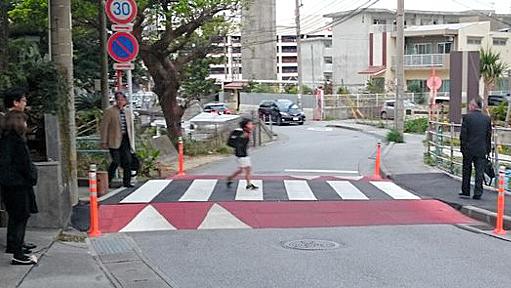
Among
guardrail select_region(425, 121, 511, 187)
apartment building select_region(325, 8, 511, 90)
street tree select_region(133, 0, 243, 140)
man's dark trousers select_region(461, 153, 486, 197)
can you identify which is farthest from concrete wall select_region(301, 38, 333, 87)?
man's dark trousers select_region(461, 153, 486, 197)

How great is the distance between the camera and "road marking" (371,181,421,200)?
1290cm

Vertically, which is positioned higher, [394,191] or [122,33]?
[122,33]

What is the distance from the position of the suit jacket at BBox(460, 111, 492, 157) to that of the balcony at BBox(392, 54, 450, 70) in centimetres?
5230

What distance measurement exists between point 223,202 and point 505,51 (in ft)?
212

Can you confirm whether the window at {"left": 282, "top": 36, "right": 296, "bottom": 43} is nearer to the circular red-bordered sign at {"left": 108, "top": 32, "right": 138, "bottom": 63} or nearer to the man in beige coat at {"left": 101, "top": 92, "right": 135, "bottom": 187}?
the circular red-bordered sign at {"left": 108, "top": 32, "right": 138, "bottom": 63}

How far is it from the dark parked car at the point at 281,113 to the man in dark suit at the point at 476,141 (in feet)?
118

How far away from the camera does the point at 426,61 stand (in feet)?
211

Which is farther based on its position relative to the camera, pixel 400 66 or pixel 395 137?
pixel 395 137

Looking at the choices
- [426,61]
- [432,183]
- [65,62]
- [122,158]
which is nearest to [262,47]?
[426,61]

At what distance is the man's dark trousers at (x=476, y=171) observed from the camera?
12133 mm

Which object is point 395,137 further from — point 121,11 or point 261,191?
point 121,11

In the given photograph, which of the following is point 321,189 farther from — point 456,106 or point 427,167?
point 456,106

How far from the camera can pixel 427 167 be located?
17.9 metres

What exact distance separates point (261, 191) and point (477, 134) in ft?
13.5
